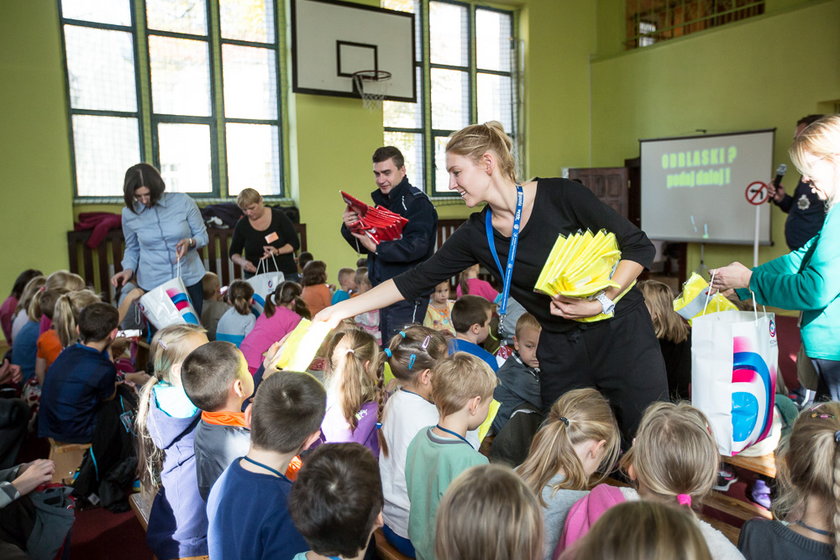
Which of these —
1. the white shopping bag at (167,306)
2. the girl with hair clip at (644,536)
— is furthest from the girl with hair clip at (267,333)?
the girl with hair clip at (644,536)

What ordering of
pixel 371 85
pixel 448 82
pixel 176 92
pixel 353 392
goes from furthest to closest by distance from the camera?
pixel 448 82 < pixel 371 85 < pixel 176 92 < pixel 353 392

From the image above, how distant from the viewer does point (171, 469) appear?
2.15m

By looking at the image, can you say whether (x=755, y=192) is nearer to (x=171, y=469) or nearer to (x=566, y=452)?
(x=566, y=452)

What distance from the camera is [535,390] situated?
2396 mm

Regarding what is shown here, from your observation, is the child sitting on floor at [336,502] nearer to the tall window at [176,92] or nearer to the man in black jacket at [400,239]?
the man in black jacket at [400,239]

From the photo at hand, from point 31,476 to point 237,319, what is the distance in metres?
2.32

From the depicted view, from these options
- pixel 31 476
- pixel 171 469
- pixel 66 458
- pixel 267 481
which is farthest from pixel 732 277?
pixel 66 458

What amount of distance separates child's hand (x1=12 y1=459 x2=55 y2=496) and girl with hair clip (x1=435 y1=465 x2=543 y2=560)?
1.38 meters

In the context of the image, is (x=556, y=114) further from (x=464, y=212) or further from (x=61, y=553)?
(x=61, y=553)

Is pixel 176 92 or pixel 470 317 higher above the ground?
pixel 176 92

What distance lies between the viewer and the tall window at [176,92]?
6770mm

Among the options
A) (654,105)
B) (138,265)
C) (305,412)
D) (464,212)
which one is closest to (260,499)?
(305,412)

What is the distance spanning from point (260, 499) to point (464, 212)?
8039 millimetres

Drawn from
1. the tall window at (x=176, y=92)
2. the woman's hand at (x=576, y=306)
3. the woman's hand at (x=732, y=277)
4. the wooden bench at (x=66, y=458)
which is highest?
the tall window at (x=176, y=92)
